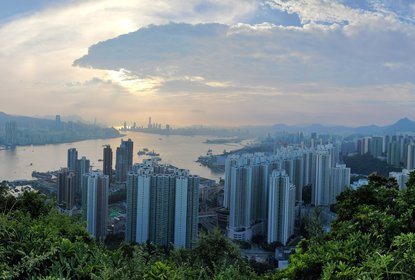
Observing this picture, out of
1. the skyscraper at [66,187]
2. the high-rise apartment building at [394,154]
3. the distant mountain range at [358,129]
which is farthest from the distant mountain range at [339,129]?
the skyscraper at [66,187]

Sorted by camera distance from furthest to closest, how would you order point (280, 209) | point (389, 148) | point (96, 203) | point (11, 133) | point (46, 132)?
point (46, 132) → point (11, 133) → point (389, 148) → point (280, 209) → point (96, 203)

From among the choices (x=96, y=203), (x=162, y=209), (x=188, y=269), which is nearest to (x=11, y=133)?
(x=96, y=203)

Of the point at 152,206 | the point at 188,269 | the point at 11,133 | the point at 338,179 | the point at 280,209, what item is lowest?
the point at 280,209

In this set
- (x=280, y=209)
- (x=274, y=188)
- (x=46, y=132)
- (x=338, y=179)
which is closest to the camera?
(x=274, y=188)

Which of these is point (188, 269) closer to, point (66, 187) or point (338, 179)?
point (66, 187)

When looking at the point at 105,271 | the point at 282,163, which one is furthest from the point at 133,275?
the point at 282,163

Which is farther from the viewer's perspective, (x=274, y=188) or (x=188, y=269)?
(x=274, y=188)

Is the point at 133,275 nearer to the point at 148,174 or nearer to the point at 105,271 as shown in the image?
the point at 105,271

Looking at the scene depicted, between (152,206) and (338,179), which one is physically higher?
(338,179)
